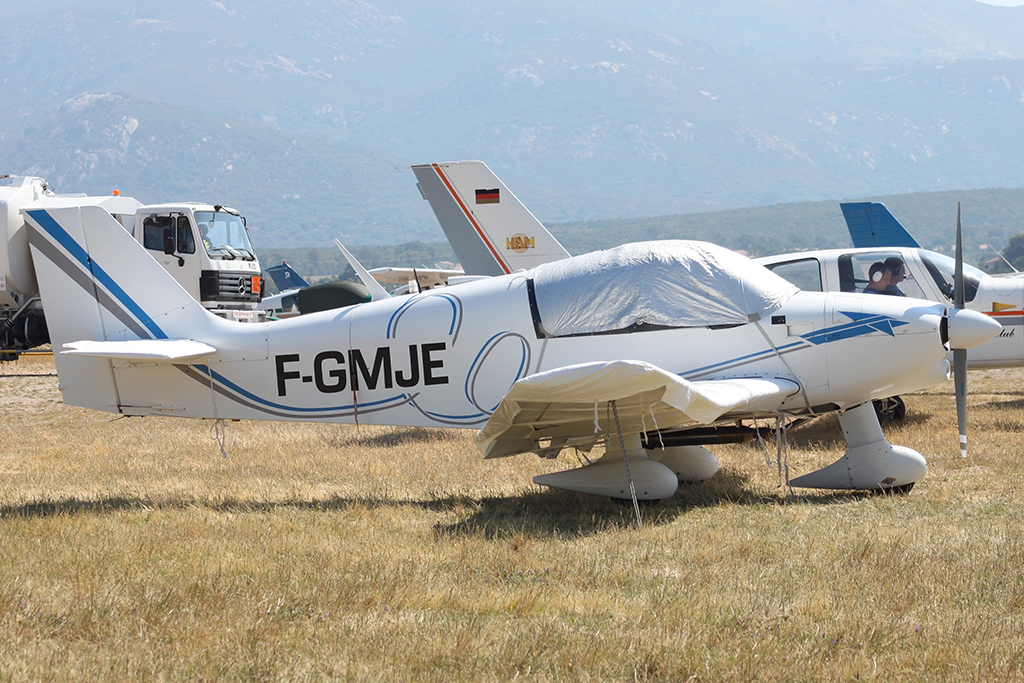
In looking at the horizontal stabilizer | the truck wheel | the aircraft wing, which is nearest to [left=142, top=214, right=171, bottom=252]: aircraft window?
the horizontal stabilizer

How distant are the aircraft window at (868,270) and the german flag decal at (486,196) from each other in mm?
6487

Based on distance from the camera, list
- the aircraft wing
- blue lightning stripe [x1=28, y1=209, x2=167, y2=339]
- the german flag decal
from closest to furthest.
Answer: the aircraft wing
blue lightning stripe [x1=28, y1=209, x2=167, y2=339]
the german flag decal

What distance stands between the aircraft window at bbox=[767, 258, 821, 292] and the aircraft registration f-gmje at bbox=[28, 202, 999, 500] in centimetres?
331

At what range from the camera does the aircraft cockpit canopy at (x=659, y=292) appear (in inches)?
302

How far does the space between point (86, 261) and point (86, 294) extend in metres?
0.30

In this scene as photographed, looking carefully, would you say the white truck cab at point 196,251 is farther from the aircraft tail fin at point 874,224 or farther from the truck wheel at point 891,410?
the truck wheel at point 891,410

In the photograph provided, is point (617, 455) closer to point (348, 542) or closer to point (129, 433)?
point (348, 542)

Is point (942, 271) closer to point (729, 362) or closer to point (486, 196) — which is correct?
point (729, 362)

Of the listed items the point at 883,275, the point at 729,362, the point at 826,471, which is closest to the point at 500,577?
the point at 729,362

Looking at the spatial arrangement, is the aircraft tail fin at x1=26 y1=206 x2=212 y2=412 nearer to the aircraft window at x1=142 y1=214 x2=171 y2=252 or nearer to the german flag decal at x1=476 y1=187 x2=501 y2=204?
the german flag decal at x1=476 y1=187 x2=501 y2=204

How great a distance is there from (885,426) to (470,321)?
6736mm

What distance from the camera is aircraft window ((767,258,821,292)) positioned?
36.8ft

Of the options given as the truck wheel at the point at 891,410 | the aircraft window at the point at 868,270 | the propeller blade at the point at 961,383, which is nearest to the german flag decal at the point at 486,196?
the aircraft window at the point at 868,270

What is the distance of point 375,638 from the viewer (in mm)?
4543
